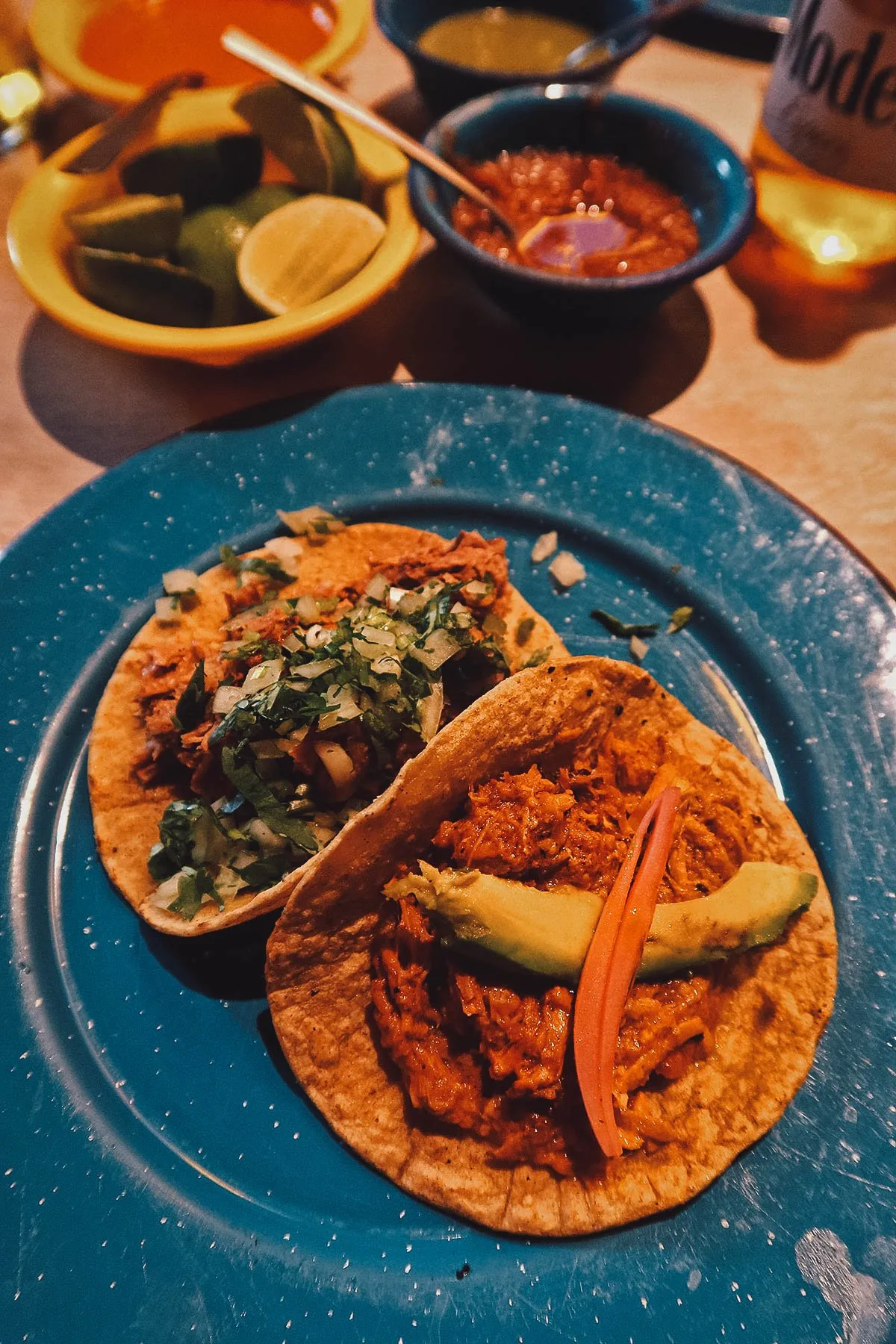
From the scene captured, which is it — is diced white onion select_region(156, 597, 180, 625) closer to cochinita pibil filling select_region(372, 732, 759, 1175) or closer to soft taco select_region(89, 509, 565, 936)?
soft taco select_region(89, 509, 565, 936)

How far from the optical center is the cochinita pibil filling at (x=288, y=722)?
1731 mm

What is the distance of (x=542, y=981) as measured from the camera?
1584mm

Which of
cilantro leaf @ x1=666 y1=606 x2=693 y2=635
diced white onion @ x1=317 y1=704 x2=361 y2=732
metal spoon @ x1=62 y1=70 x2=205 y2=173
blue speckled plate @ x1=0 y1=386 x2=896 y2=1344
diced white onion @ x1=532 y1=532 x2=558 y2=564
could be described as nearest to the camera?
blue speckled plate @ x1=0 y1=386 x2=896 y2=1344

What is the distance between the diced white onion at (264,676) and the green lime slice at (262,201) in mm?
1635

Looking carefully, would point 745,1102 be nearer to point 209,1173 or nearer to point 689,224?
point 209,1173

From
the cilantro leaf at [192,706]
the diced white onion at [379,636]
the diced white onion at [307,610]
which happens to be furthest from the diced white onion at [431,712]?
the cilantro leaf at [192,706]

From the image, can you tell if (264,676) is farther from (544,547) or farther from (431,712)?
(544,547)

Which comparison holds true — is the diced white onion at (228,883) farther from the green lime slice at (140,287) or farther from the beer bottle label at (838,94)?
the beer bottle label at (838,94)

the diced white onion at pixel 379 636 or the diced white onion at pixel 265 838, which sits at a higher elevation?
the diced white onion at pixel 379 636

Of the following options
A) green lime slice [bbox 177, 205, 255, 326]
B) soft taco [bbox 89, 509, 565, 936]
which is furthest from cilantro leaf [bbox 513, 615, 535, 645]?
green lime slice [bbox 177, 205, 255, 326]

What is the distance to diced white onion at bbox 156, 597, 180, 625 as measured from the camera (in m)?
2.06

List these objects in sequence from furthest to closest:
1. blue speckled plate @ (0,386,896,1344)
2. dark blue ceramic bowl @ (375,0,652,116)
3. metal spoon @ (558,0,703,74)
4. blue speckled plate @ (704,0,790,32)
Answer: blue speckled plate @ (704,0,790,32) → metal spoon @ (558,0,703,74) → dark blue ceramic bowl @ (375,0,652,116) → blue speckled plate @ (0,386,896,1344)

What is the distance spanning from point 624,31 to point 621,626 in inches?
100

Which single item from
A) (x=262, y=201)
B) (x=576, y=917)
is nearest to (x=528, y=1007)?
(x=576, y=917)
